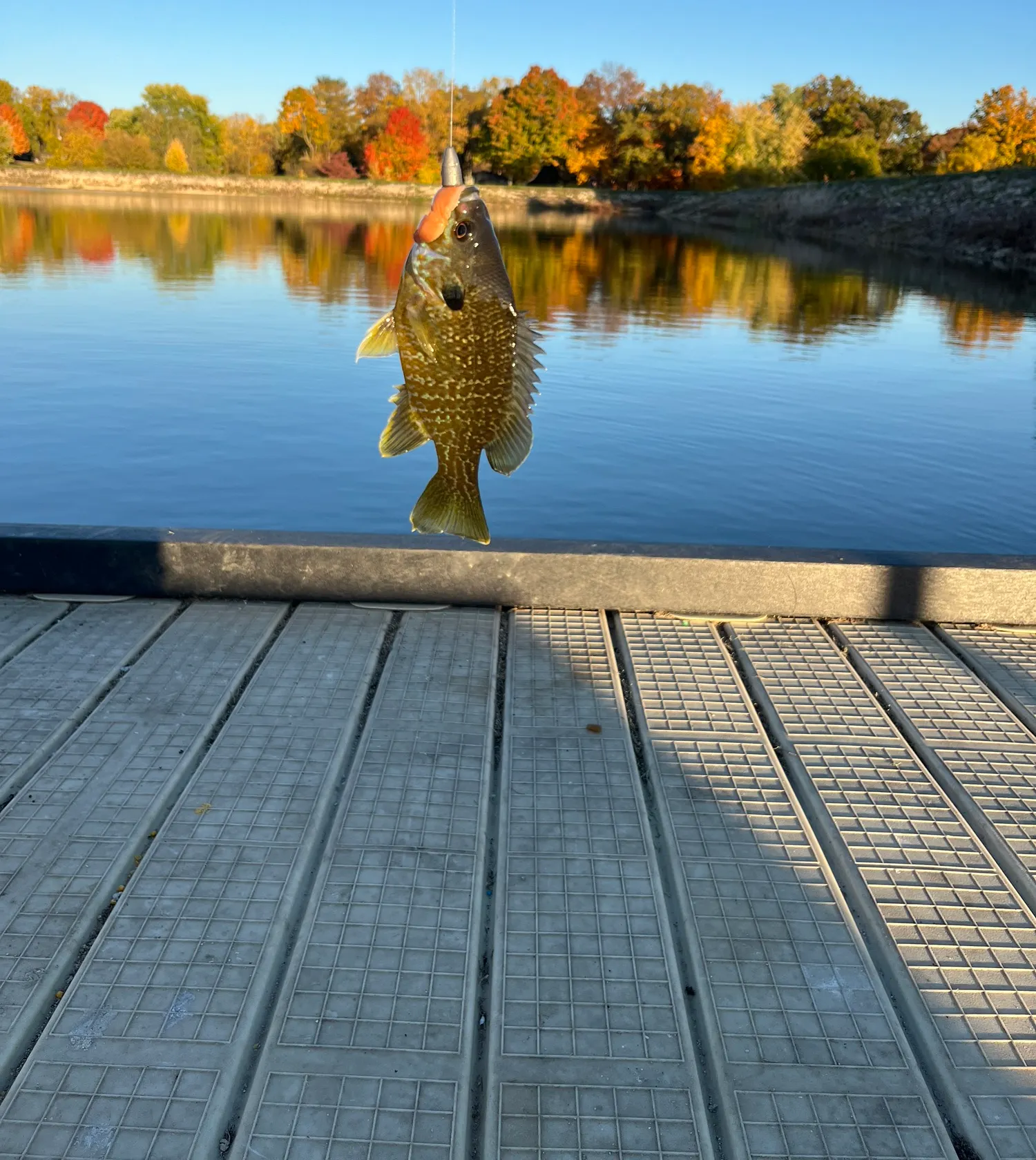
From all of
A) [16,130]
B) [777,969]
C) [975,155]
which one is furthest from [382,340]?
[16,130]

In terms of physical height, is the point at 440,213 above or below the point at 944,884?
above

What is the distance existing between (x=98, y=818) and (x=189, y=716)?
599 millimetres

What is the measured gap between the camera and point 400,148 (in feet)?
254

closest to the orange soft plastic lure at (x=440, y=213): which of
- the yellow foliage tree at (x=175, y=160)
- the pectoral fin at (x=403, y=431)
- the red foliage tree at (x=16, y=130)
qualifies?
the pectoral fin at (x=403, y=431)

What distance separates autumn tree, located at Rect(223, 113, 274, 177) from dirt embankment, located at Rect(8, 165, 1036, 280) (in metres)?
15.9

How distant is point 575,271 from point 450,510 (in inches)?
1015

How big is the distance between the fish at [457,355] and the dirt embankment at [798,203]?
110ft

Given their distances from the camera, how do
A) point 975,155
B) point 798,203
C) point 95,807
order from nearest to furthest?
point 95,807 < point 798,203 < point 975,155

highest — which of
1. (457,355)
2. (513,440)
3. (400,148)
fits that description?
(400,148)

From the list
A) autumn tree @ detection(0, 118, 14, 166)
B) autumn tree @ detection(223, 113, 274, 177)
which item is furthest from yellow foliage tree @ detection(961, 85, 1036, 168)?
autumn tree @ detection(0, 118, 14, 166)

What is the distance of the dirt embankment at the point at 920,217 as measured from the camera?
33.9 meters

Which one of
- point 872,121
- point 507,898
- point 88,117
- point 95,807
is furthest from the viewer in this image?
point 88,117

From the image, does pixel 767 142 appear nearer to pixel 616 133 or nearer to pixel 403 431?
pixel 616 133

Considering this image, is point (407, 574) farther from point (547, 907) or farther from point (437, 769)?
point (547, 907)
